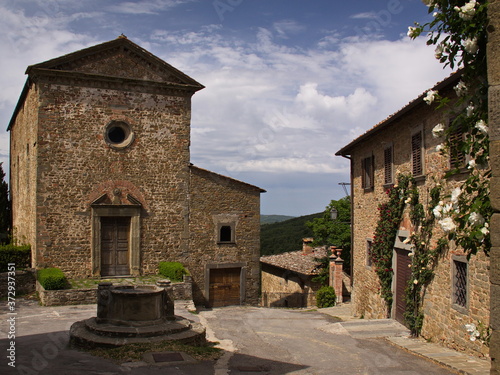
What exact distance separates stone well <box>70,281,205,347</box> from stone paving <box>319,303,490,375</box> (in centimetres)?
426

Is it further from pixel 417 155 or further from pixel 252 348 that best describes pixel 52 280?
pixel 417 155

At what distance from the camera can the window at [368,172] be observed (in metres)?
15.0

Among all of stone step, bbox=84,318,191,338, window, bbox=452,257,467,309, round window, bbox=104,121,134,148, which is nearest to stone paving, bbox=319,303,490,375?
window, bbox=452,257,467,309

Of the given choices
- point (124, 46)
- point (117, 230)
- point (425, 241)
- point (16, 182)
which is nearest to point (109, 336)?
point (425, 241)

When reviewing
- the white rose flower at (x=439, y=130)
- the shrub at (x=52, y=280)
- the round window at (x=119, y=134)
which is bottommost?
the shrub at (x=52, y=280)

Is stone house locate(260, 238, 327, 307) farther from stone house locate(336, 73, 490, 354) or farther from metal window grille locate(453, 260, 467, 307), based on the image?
metal window grille locate(453, 260, 467, 307)

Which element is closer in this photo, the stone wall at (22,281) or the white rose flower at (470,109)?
the white rose flower at (470,109)

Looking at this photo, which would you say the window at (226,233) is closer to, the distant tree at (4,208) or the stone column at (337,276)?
the stone column at (337,276)

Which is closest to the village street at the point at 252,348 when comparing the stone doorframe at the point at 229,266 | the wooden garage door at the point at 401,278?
the wooden garage door at the point at 401,278

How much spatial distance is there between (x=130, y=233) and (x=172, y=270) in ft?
7.06

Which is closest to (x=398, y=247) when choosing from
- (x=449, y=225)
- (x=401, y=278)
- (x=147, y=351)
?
(x=401, y=278)

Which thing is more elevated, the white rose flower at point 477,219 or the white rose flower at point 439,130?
the white rose flower at point 439,130

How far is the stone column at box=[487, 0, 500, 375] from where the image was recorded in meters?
3.57

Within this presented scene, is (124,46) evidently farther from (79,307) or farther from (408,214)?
(408,214)
